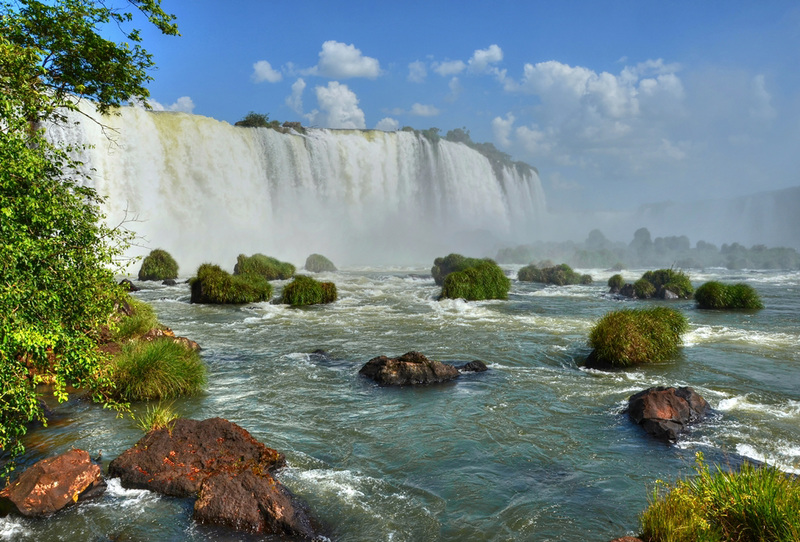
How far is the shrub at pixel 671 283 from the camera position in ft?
99.7

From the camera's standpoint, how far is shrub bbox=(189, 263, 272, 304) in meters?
26.5

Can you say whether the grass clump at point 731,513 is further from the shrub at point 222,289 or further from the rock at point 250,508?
the shrub at point 222,289

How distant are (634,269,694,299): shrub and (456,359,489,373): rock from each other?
68.1 feet

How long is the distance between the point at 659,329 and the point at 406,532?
12263 mm

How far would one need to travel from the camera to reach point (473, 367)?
13828 millimetres

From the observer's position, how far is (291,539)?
5.90 meters

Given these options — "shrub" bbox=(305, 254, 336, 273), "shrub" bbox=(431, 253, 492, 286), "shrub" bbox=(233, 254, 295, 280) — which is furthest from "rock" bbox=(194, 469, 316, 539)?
"shrub" bbox=(305, 254, 336, 273)

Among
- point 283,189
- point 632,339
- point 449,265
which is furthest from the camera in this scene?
point 283,189

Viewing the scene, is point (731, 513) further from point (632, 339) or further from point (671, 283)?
point (671, 283)

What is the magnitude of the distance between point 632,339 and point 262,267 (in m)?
29.8

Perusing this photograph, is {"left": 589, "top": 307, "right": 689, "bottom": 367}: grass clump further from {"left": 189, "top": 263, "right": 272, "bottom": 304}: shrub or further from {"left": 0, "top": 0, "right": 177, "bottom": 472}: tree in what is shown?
{"left": 189, "top": 263, "right": 272, "bottom": 304}: shrub

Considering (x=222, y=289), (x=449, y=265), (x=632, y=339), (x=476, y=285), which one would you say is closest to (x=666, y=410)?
(x=632, y=339)

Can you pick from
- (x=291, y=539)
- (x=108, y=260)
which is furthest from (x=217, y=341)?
(x=291, y=539)

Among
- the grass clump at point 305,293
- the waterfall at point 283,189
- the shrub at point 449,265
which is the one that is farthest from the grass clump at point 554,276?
the waterfall at point 283,189
